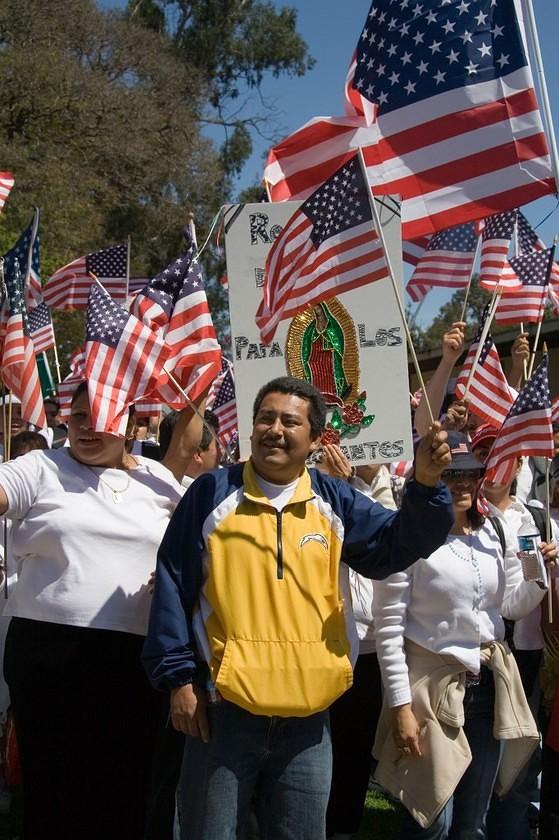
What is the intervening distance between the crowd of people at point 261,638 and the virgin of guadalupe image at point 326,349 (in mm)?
486

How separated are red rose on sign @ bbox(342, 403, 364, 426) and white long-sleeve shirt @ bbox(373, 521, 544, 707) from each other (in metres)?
1.08

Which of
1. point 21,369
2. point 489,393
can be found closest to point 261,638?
point 21,369

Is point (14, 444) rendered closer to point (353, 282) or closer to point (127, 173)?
point (353, 282)

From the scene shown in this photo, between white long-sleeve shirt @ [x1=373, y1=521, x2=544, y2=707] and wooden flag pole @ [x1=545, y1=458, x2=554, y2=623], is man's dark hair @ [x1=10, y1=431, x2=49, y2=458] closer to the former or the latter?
white long-sleeve shirt @ [x1=373, y1=521, x2=544, y2=707]

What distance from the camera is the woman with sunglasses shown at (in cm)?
405

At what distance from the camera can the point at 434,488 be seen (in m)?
3.28

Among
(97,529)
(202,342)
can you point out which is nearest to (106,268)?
(202,342)

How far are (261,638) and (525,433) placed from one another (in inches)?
93.5

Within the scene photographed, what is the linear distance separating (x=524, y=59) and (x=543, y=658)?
9.68 ft

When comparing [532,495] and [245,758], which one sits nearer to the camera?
[245,758]

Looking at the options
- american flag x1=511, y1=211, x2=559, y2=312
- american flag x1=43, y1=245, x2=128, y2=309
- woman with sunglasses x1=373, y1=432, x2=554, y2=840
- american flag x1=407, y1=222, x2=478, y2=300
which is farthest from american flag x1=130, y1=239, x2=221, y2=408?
american flag x1=511, y1=211, x2=559, y2=312

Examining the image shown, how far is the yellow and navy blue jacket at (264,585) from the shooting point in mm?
3219

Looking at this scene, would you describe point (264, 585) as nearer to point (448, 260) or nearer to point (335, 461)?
point (335, 461)

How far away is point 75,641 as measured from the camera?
3.75 meters
